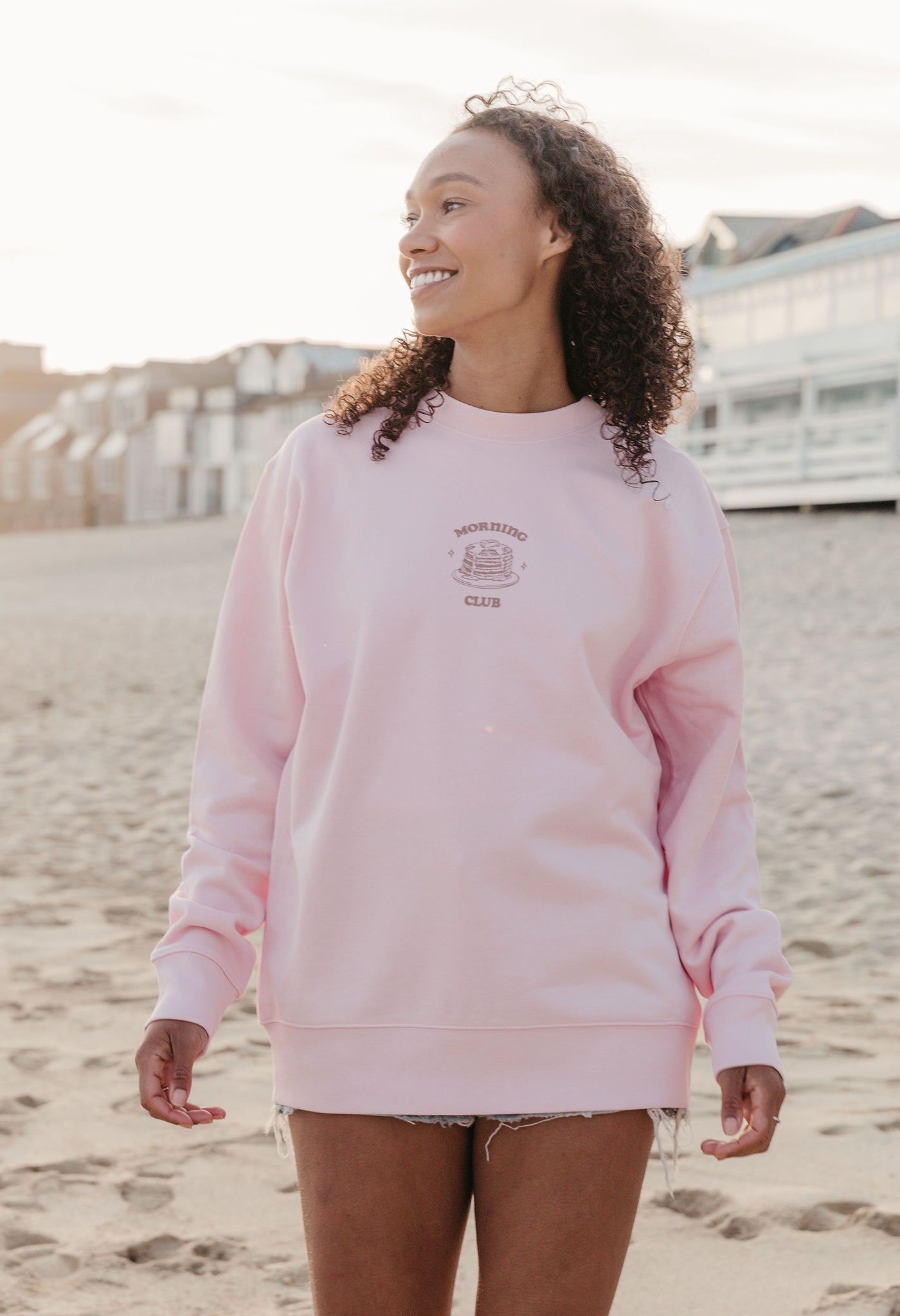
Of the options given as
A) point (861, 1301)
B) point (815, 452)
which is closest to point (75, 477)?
point (815, 452)

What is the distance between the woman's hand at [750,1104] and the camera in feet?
5.51

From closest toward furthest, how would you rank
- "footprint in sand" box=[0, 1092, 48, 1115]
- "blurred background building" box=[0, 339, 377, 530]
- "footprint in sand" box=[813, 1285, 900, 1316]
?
"footprint in sand" box=[813, 1285, 900, 1316] < "footprint in sand" box=[0, 1092, 48, 1115] < "blurred background building" box=[0, 339, 377, 530]

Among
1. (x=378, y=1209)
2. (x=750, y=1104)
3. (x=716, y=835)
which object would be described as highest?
(x=716, y=835)

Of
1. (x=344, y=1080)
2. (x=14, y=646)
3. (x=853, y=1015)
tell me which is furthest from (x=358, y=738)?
(x=14, y=646)

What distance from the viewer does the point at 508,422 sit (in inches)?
72.6

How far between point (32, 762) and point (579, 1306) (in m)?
9.32

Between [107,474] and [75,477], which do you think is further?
[75,477]

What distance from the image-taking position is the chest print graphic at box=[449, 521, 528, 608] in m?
1.72

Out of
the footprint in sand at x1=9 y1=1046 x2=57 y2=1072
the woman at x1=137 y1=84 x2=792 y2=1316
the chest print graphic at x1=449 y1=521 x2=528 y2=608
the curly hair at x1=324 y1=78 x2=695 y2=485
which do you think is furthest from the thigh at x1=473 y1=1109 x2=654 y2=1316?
the footprint in sand at x1=9 y1=1046 x2=57 y2=1072

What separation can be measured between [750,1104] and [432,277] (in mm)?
1121

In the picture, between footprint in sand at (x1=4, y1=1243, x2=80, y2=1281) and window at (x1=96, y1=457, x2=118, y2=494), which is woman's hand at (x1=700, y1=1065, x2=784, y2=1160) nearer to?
footprint in sand at (x1=4, y1=1243, x2=80, y2=1281)

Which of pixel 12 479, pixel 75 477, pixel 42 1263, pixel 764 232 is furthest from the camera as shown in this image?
pixel 12 479

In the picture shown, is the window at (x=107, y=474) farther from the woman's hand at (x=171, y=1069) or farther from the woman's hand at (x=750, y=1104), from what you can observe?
the woman's hand at (x=750, y=1104)

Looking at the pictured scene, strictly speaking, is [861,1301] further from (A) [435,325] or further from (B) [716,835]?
(A) [435,325]
